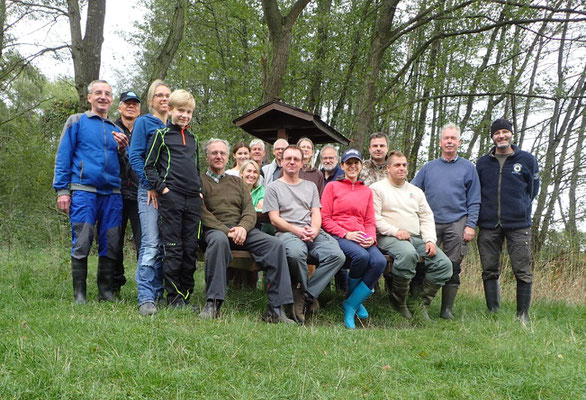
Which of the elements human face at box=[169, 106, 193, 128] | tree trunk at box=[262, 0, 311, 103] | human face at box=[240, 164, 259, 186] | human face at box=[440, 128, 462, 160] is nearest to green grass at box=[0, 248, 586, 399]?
human face at box=[240, 164, 259, 186]

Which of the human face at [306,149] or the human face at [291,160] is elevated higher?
the human face at [306,149]

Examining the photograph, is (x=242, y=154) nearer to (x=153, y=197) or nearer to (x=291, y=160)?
(x=291, y=160)

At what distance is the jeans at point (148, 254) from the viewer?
408 centimetres

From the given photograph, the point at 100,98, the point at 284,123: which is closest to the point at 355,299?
the point at 100,98

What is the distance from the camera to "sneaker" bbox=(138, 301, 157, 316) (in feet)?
12.5

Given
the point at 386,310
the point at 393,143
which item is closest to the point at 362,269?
the point at 386,310

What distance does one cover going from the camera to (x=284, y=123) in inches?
299

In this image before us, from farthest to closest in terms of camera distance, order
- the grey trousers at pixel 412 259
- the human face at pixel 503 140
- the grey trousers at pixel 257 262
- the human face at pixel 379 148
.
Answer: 1. the human face at pixel 379 148
2. the human face at pixel 503 140
3. the grey trousers at pixel 412 259
4. the grey trousers at pixel 257 262

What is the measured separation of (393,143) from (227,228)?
15872 millimetres

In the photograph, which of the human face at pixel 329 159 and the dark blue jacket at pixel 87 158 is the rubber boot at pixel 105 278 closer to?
the dark blue jacket at pixel 87 158

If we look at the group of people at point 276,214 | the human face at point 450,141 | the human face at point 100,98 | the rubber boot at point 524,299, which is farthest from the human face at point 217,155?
the rubber boot at point 524,299

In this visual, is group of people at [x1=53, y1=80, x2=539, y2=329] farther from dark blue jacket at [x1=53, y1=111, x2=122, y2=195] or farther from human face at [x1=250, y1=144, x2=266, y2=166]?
human face at [x1=250, y1=144, x2=266, y2=166]

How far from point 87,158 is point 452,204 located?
407cm

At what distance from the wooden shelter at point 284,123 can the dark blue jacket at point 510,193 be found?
3156 millimetres
